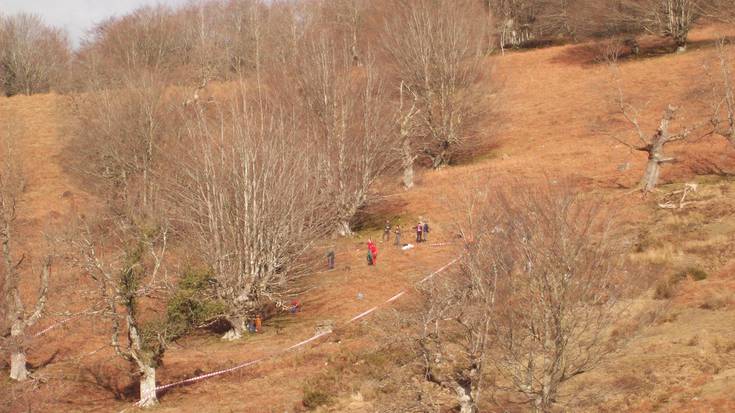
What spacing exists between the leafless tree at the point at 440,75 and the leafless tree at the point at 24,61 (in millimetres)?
52861

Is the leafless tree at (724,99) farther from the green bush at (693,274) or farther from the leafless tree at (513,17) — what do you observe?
the leafless tree at (513,17)

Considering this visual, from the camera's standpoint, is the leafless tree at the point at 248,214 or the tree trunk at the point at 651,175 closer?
the leafless tree at the point at 248,214

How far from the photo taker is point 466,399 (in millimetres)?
18859

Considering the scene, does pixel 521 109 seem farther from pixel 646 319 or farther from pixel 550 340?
pixel 550 340

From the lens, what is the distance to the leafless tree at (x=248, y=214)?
106 feet

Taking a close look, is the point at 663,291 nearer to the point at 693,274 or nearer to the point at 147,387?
the point at 693,274

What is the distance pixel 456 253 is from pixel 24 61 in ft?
265

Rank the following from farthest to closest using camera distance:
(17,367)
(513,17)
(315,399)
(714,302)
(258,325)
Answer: (513,17) → (258,325) → (17,367) → (714,302) → (315,399)

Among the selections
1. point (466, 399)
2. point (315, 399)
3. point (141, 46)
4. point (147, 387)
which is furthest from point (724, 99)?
point (141, 46)

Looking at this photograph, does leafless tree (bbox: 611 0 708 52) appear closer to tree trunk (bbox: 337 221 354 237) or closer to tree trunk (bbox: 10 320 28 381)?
tree trunk (bbox: 337 221 354 237)

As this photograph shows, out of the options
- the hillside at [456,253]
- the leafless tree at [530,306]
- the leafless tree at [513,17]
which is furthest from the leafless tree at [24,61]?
the leafless tree at [530,306]

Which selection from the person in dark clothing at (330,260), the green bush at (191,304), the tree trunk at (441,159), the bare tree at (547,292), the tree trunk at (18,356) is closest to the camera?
the bare tree at (547,292)

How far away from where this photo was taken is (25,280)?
41.7 meters

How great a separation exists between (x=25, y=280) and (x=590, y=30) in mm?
54912
